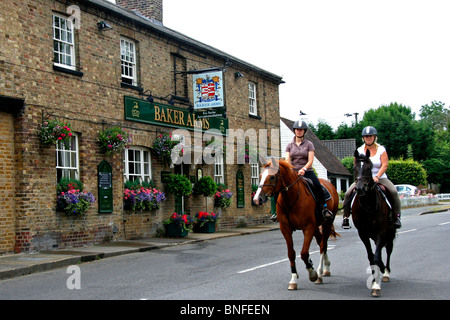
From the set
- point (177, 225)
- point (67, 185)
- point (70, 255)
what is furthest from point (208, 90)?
point (70, 255)

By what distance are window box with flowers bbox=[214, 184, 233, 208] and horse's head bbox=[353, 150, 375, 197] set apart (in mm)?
14719

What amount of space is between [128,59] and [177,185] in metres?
4.83

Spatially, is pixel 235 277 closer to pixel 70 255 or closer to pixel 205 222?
pixel 70 255

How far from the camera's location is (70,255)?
44.3 feet

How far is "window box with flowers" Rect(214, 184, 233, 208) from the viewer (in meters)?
23.1

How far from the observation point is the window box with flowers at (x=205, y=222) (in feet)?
69.2

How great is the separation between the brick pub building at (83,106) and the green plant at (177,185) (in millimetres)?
515

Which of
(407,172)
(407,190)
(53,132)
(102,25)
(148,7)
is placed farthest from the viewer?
(407,172)

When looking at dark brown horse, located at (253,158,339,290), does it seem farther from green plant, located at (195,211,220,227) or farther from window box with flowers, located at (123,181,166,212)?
green plant, located at (195,211,220,227)

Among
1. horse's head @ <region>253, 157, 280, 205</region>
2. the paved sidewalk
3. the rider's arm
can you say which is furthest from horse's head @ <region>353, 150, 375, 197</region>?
the paved sidewalk

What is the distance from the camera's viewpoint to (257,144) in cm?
2712

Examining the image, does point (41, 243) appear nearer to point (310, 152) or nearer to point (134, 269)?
point (134, 269)
